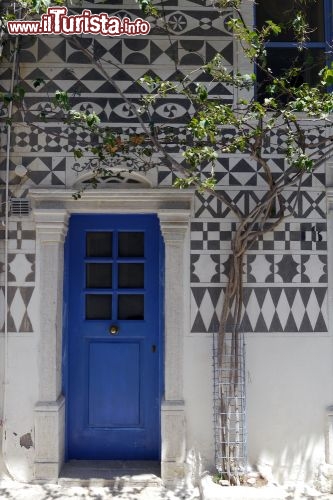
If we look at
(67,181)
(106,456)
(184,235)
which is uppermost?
(67,181)

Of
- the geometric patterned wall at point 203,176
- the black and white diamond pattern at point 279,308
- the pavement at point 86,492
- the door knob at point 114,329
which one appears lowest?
the pavement at point 86,492

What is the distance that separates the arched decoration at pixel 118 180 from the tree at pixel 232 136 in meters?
0.03

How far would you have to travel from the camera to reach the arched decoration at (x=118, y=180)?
511 cm

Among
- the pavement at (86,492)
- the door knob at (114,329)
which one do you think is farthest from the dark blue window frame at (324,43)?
the pavement at (86,492)

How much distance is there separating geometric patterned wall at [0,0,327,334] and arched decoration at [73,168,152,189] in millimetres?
96

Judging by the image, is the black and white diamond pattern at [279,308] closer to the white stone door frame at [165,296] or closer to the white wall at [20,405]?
the white stone door frame at [165,296]

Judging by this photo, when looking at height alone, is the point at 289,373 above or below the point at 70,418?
above

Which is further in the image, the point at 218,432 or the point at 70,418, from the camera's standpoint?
the point at 70,418

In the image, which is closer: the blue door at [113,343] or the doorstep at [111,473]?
the doorstep at [111,473]

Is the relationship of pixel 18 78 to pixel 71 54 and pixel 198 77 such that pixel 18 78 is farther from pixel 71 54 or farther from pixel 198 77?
pixel 198 77

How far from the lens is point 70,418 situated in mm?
5234

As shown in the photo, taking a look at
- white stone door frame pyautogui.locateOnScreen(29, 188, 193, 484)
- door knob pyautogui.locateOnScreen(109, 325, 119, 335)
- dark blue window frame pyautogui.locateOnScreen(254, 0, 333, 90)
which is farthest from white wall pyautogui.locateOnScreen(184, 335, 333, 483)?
dark blue window frame pyautogui.locateOnScreen(254, 0, 333, 90)

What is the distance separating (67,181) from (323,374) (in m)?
2.74

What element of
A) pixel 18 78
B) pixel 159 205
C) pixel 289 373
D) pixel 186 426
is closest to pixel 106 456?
pixel 186 426
